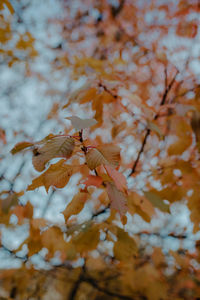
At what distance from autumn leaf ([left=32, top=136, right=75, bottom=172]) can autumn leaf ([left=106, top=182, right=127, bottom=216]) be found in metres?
0.19

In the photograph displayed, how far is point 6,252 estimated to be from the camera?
1685 millimetres

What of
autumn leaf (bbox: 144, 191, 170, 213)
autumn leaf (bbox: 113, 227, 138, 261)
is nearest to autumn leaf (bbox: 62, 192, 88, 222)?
autumn leaf (bbox: 113, 227, 138, 261)

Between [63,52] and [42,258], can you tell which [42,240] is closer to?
[42,258]

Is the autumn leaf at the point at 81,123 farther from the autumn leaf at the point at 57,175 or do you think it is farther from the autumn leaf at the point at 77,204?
the autumn leaf at the point at 77,204

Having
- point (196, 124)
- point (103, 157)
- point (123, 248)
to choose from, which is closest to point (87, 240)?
point (123, 248)

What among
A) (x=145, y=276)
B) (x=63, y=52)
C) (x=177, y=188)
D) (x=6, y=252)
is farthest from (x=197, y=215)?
(x=63, y=52)

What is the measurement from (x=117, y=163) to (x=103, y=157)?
48 mm

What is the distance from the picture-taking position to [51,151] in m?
0.61

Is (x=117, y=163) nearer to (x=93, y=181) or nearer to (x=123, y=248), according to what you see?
(x=93, y=181)

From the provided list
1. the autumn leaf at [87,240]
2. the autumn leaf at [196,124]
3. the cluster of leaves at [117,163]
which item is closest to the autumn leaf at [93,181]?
Answer: the cluster of leaves at [117,163]

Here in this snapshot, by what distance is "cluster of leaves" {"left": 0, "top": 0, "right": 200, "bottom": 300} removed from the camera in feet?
2.36

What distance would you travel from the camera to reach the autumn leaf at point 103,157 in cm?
62

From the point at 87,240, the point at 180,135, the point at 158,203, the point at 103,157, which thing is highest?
the point at 180,135

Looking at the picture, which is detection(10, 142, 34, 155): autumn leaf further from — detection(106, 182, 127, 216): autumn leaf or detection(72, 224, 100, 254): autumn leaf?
detection(72, 224, 100, 254): autumn leaf
